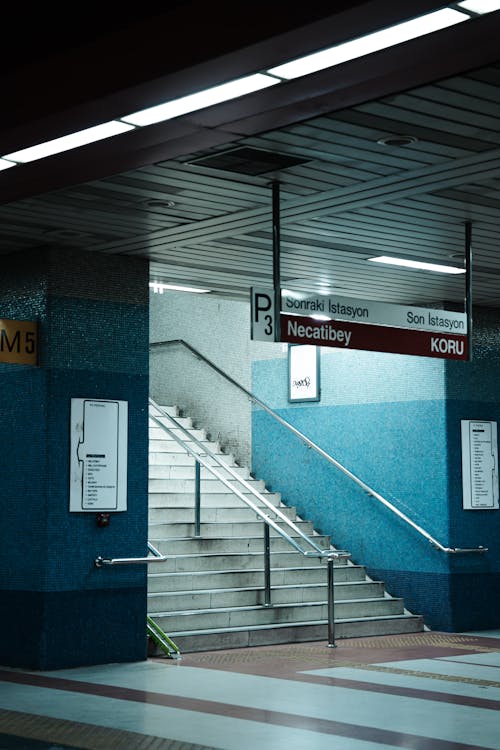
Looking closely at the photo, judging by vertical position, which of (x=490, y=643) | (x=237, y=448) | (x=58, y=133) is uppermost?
(x=58, y=133)

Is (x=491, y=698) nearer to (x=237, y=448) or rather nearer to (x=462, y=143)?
(x=462, y=143)

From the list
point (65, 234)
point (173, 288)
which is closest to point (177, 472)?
point (173, 288)

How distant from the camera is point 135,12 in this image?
5016mm

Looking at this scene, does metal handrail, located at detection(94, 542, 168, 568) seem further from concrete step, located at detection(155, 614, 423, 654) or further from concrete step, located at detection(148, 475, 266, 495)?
concrete step, located at detection(148, 475, 266, 495)

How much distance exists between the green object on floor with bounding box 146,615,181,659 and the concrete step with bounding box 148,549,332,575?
103 centimetres

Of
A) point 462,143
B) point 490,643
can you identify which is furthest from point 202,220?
point 490,643

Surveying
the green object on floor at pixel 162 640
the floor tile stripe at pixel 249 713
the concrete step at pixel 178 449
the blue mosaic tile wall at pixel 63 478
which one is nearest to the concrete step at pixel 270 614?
the green object on floor at pixel 162 640

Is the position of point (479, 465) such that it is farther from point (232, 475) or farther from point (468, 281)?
point (468, 281)

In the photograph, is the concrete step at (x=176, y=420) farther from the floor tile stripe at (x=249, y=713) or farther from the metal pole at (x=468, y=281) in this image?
the floor tile stripe at (x=249, y=713)

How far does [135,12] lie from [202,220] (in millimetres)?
4149

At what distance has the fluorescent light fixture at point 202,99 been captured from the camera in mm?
5473

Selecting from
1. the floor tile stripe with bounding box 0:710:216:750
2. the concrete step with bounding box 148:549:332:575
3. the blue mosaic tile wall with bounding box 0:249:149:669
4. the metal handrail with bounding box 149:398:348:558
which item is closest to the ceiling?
the blue mosaic tile wall with bounding box 0:249:149:669

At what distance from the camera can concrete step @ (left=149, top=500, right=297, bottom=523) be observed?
12641 mm

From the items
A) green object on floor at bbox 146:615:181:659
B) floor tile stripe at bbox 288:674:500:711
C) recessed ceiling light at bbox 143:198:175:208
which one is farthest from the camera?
green object on floor at bbox 146:615:181:659
